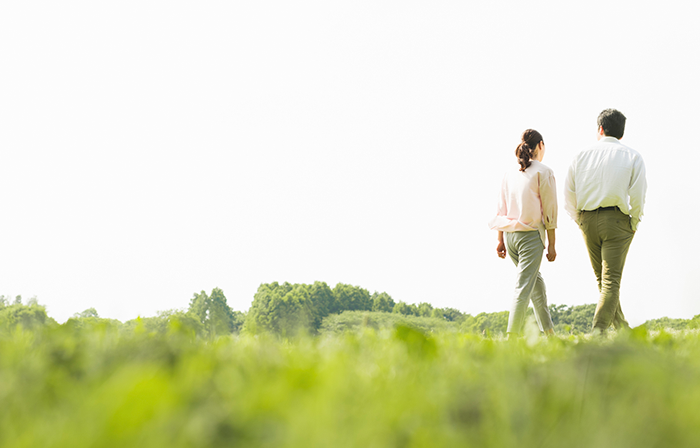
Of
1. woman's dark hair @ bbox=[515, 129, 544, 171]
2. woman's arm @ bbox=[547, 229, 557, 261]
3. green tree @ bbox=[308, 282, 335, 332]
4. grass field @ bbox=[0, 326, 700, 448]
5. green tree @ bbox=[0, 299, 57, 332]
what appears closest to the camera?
grass field @ bbox=[0, 326, 700, 448]

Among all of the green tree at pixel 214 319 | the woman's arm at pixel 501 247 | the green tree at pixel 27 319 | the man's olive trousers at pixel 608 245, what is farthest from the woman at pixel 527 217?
the green tree at pixel 27 319

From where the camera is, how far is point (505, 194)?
22.6ft

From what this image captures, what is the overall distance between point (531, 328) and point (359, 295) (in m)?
89.9

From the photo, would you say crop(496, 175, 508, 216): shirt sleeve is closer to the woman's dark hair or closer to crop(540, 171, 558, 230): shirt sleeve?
the woman's dark hair

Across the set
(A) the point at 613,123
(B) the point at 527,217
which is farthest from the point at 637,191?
(B) the point at 527,217

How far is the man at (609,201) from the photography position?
6.44 metres

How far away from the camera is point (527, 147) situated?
22.5ft

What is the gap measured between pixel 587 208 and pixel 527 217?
0.84 meters

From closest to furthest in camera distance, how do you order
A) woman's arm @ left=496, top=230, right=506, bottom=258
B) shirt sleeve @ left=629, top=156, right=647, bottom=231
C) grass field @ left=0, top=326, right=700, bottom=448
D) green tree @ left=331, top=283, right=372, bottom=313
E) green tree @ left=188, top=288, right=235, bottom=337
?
grass field @ left=0, top=326, right=700, bottom=448 → green tree @ left=188, top=288, right=235, bottom=337 → shirt sleeve @ left=629, top=156, right=647, bottom=231 → woman's arm @ left=496, top=230, right=506, bottom=258 → green tree @ left=331, top=283, right=372, bottom=313

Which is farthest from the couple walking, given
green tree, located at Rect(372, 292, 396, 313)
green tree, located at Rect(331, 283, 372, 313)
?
green tree, located at Rect(331, 283, 372, 313)

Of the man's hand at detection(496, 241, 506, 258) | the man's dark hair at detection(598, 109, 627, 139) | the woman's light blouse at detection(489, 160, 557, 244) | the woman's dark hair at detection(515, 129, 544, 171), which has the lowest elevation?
the man's hand at detection(496, 241, 506, 258)

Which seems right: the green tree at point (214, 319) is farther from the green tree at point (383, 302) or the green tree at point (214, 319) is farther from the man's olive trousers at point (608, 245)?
the green tree at point (383, 302)

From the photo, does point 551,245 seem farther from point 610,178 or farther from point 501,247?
point 610,178

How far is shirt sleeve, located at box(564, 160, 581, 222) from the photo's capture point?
6836mm
